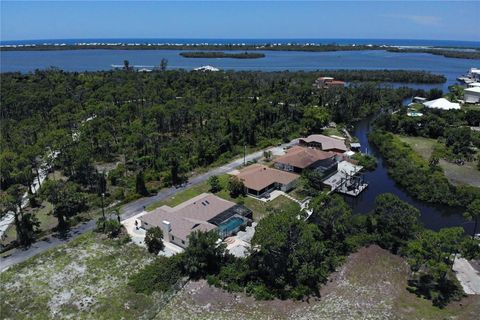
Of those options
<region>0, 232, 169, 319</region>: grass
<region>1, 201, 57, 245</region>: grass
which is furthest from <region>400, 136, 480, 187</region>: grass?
<region>1, 201, 57, 245</region>: grass

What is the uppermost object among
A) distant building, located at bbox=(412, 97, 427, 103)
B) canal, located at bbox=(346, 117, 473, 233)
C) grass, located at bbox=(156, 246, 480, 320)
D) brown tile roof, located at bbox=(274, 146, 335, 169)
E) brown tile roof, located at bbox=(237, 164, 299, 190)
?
distant building, located at bbox=(412, 97, 427, 103)

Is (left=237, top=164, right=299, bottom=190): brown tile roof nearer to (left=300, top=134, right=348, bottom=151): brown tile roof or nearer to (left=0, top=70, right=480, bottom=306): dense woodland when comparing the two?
(left=0, top=70, right=480, bottom=306): dense woodland

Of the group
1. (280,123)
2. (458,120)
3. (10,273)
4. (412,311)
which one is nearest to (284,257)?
(412,311)

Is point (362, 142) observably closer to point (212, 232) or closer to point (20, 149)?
point (212, 232)

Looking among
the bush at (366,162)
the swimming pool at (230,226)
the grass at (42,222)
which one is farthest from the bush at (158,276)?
the bush at (366,162)

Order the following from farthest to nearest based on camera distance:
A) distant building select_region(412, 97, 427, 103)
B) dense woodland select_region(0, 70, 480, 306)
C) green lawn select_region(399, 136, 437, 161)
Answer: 1. distant building select_region(412, 97, 427, 103)
2. green lawn select_region(399, 136, 437, 161)
3. dense woodland select_region(0, 70, 480, 306)

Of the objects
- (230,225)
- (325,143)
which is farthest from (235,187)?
(325,143)
